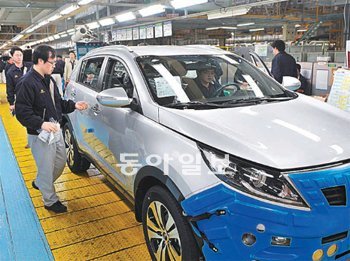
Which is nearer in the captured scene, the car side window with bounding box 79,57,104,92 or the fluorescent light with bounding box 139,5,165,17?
the car side window with bounding box 79,57,104,92

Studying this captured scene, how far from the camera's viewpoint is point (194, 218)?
5.93ft

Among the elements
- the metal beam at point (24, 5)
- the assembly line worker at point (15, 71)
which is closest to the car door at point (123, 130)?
the assembly line worker at point (15, 71)

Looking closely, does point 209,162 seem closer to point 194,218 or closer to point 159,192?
point 194,218

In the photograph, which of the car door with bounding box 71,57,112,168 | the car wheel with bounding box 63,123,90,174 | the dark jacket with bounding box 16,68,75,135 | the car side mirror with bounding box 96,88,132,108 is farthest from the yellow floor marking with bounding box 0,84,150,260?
the car side mirror with bounding box 96,88,132,108

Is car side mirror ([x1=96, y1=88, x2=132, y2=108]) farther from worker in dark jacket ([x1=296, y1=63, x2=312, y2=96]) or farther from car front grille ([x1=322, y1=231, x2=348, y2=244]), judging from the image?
worker in dark jacket ([x1=296, y1=63, x2=312, y2=96])

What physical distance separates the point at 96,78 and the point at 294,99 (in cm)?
193

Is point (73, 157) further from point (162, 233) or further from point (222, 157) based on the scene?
point (222, 157)

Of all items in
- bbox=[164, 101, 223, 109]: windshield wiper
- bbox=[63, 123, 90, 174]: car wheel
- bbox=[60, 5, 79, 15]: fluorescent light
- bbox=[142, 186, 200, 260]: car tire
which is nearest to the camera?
bbox=[142, 186, 200, 260]: car tire

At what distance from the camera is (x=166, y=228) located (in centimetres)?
213

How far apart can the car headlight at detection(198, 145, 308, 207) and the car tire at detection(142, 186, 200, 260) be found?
1.27 ft

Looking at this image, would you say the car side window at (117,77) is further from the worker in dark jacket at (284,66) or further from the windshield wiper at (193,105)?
the worker in dark jacket at (284,66)

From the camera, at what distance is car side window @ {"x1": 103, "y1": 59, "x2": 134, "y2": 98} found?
8.86ft

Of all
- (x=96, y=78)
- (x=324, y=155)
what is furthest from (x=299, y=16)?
(x=324, y=155)

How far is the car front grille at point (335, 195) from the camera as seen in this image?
1626mm
